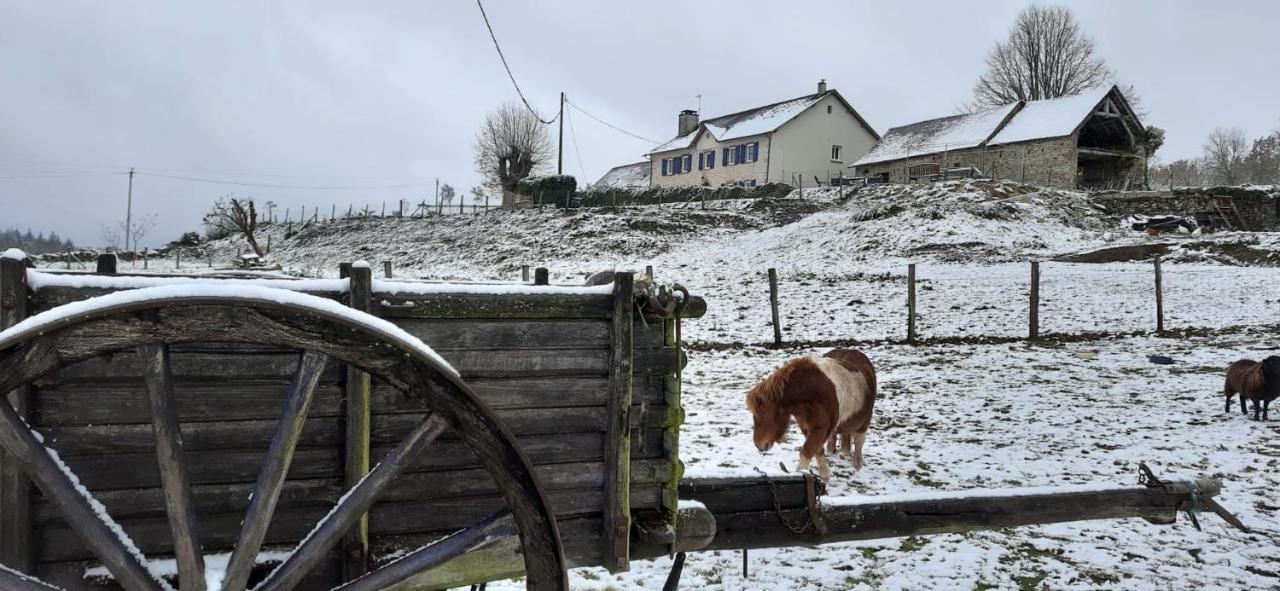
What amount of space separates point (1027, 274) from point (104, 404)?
21.3m

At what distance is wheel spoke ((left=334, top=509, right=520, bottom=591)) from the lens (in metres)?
1.89

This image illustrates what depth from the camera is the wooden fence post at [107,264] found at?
2.18 m

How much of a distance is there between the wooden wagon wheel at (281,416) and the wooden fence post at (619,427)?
16.9 inches

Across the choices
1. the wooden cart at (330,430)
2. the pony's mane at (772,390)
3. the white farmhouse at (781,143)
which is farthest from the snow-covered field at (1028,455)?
the white farmhouse at (781,143)

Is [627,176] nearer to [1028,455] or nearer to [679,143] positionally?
[679,143]

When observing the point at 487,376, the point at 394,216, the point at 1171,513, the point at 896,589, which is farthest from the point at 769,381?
the point at 394,216

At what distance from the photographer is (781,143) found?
44.0 m

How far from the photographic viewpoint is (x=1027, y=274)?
19391 millimetres

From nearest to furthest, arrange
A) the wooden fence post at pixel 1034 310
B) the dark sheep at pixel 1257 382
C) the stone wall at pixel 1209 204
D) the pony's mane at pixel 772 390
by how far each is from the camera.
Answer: the pony's mane at pixel 772 390 → the dark sheep at pixel 1257 382 → the wooden fence post at pixel 1034 310 → the stone wall at pixel 1209 204

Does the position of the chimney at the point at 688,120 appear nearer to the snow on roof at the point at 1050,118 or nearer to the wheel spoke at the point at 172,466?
the snow on roof at the point at 1050,118

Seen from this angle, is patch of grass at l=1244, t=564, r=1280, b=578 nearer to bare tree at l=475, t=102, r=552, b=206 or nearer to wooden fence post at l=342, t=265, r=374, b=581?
wooden fence post at l=342, t=265, r=374, b=581

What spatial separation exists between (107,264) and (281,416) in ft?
3.31

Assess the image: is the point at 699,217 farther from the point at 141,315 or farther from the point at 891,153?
the point at 141,315

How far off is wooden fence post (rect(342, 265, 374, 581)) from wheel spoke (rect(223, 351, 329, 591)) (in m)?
0.25
